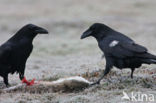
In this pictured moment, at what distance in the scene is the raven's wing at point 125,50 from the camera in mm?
9742

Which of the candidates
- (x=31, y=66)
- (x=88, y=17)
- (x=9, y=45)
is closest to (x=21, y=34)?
(x=9, y=45)

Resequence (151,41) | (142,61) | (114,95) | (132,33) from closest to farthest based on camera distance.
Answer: (114,95), (142,61), (151,41), (132,33)

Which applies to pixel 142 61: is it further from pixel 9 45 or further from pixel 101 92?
pixel 9 45

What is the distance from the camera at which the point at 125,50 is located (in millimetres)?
9883

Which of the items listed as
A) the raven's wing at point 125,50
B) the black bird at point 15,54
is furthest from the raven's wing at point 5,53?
the raven's wing at point 125,50

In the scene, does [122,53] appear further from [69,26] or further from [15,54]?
[69,26]

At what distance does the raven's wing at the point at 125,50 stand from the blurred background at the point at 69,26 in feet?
6.55

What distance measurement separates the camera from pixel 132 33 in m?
22.9

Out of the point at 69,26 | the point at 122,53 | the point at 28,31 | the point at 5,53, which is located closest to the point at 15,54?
the point at 5,53

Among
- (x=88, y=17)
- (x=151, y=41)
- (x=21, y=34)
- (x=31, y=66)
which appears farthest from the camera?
(x=88, y=17)

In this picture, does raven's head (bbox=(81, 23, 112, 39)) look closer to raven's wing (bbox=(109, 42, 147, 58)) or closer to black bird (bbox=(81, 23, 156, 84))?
black bird (bbox=(81, 23, 156, 84))

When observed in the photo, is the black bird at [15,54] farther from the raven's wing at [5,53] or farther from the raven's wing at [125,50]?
the raven's wing at [125,50]

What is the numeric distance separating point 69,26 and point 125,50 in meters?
15.8

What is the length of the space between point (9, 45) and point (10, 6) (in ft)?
80.1
